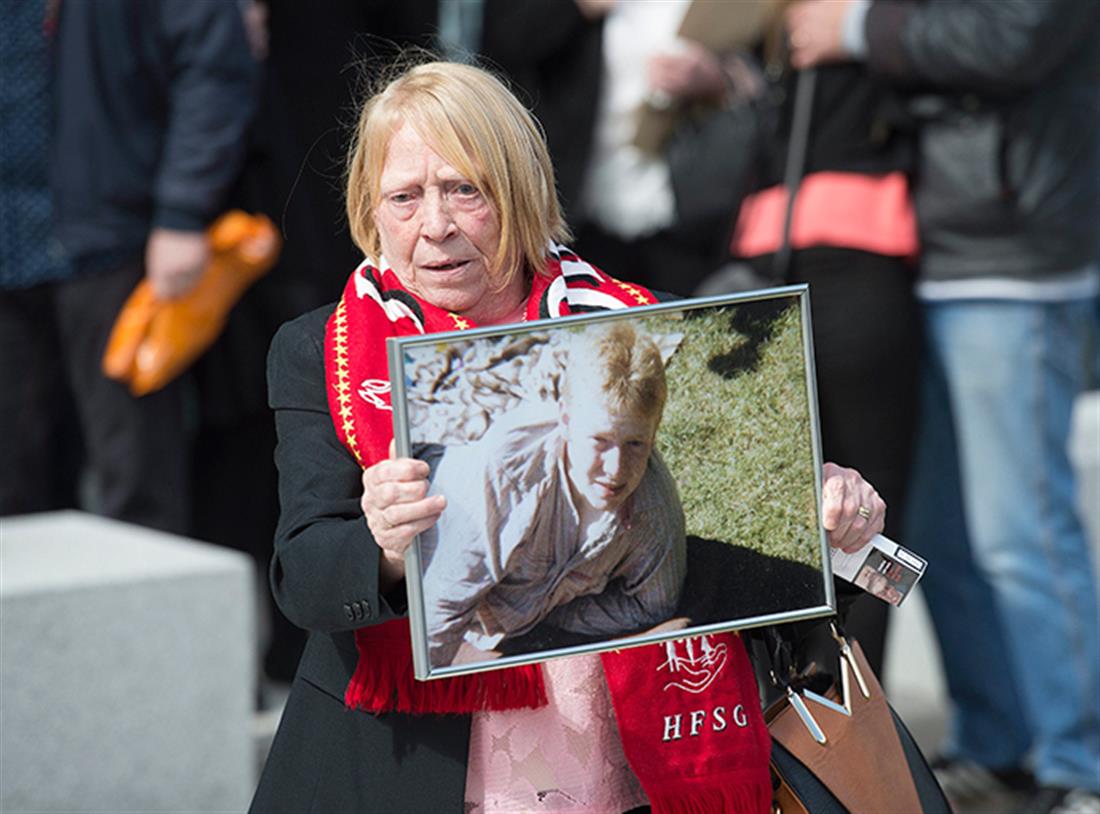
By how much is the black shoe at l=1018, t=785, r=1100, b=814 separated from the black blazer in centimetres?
209

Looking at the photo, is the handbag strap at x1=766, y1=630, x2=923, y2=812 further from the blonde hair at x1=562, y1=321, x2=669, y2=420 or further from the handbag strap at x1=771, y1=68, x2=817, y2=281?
the handbag strap at x1=771, y1=68, x2=817, y2=281

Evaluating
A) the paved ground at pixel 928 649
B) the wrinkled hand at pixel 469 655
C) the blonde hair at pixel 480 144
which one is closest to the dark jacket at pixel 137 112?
the paved ground at pixel 928 649

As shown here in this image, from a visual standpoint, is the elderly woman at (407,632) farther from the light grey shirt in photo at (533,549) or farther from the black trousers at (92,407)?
the black trousers at (92,407)

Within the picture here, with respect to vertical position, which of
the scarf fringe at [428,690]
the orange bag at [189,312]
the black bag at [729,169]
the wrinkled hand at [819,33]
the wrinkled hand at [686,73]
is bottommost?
the scarf fringe at [428,690]

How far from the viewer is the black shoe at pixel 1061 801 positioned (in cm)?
376

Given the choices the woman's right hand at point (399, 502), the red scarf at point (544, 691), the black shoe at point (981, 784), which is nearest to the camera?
the woman's right hand at point (399, 502)

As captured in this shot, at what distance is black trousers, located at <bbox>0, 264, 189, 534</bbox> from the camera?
4.16 metres

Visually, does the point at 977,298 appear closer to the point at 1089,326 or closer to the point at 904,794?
the point at 1089,326

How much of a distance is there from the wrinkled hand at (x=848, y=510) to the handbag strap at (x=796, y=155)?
172 cm

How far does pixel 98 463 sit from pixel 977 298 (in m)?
1.99

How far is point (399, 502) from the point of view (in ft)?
5.88

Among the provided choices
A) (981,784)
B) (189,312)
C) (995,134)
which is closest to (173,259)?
(189,312)

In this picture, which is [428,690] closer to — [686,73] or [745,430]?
[745,430]

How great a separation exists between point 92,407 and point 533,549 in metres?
2.54
